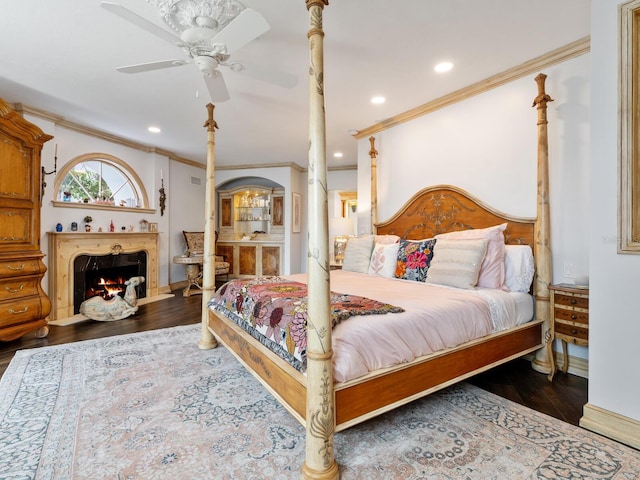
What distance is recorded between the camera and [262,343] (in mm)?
2072

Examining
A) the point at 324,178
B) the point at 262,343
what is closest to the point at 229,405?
the point at 262,343

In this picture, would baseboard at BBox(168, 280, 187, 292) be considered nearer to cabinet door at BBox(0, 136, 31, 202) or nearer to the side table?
the side table

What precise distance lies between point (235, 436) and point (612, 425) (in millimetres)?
2093

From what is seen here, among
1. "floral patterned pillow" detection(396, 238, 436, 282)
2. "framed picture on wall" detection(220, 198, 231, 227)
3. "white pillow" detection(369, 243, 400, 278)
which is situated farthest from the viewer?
"framed picture on wall" detection(220, 198, 231, 227)

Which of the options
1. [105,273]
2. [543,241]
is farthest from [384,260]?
[105,273]

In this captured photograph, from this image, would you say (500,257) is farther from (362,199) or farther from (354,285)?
(362,199)

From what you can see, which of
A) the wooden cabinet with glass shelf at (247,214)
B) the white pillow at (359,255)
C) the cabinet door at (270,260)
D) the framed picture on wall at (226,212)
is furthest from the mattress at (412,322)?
the framed picture on wall at (226,212)

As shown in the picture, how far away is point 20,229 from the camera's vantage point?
10.9 ft

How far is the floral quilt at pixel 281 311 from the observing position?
1712mm

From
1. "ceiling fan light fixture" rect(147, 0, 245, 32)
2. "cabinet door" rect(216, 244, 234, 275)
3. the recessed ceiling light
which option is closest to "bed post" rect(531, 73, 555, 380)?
the recessed ceiling light

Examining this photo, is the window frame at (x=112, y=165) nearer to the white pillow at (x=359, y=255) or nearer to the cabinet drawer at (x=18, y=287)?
the cabinet drawer at (x=18, y=287)

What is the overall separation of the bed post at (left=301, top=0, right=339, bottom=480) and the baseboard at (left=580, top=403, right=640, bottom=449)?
153cm

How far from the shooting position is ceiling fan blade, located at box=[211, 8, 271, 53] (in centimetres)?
179

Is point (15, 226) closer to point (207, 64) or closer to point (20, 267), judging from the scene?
point (20, 267)
